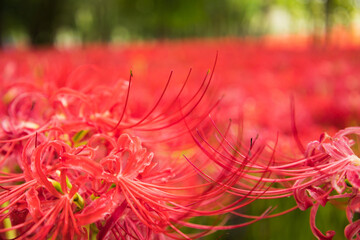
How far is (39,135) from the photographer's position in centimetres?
67

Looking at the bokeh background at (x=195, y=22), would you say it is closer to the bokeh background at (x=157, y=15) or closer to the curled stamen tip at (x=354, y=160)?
the bokeh background at (x=157, y=15)

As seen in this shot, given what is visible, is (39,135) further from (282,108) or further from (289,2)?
(289,2)

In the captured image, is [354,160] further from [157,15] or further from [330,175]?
[157,15]

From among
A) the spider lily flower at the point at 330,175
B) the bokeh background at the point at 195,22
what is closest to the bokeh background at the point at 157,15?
the bokeh background at the point at 195,22

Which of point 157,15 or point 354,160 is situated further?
point 157,15

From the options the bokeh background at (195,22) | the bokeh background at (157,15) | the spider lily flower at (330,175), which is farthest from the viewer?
the bokeh background at (157,15)

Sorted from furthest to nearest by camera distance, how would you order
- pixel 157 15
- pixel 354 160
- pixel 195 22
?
pixel 195 22 → pixel 157 15 → pixel 354 160

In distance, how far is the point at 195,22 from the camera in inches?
1011

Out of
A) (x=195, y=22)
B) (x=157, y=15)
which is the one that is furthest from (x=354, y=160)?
(x=195, y=22)

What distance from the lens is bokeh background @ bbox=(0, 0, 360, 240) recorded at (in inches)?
75.0

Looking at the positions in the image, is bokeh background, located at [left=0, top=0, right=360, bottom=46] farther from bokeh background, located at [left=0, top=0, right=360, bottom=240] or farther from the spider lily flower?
the spider lily flower

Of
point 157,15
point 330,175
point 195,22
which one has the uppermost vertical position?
point 157,15

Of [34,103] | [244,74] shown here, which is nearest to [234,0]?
[244,74]

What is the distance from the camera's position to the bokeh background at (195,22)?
191 cm
